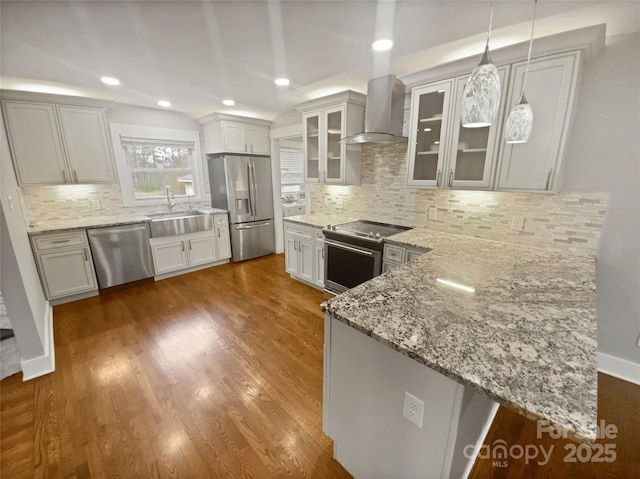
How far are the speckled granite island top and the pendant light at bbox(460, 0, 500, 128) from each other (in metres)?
0.79

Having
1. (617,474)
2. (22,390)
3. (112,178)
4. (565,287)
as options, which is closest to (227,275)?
(112,178)

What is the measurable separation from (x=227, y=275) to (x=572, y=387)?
3.97 meters

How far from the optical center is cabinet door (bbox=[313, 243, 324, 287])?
3300mm

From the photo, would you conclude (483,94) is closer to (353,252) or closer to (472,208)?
(472,208)

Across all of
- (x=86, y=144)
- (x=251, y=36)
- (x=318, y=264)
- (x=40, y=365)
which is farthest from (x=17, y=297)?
(x=318, y=264)

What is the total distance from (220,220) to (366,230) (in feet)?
8.48

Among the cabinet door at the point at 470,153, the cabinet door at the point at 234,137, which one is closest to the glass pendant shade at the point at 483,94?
the cabinet door at the point at 470,153

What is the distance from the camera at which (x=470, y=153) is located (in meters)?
2.23

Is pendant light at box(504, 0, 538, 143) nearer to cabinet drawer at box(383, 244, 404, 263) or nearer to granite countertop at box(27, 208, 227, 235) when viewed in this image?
cabinet drawer at box(383, 244, 404, 263)

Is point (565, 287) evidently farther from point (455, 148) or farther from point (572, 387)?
point (455, 148)

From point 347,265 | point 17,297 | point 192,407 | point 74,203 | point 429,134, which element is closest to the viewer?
point 192,407

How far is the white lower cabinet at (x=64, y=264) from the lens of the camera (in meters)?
2.95

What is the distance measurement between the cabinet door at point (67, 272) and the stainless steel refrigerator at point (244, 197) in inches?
74.8

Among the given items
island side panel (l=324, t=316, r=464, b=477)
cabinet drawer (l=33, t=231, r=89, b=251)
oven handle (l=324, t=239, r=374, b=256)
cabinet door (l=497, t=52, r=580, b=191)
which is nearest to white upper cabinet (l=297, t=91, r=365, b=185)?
oven handle (l=324, t=239, r=374, b=256)
